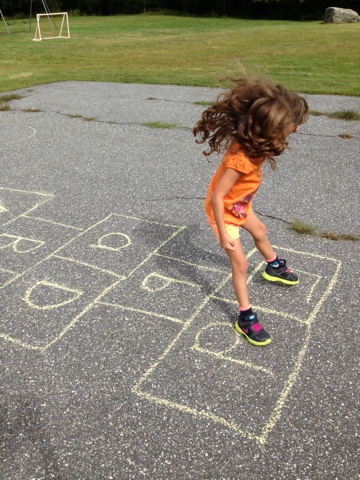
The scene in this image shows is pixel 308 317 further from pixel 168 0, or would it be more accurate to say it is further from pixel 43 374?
pixel 168 0

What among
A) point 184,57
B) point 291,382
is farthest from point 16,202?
point 184,57

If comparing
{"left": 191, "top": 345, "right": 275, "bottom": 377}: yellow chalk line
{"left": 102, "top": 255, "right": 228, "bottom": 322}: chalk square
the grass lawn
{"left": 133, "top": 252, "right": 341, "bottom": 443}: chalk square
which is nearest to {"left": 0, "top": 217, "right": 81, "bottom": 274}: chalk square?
{"left": 102, "top": 255, "right": 228, "bottom": 322}: chalk square

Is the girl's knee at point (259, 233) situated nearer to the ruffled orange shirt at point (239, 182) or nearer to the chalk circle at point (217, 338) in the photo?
the ruffled orange shirt at point (239, 182)

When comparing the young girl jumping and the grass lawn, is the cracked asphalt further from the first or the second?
the grass lawn

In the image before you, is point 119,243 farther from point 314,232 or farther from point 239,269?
point 314,232

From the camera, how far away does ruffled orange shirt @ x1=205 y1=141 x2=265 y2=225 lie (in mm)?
2424

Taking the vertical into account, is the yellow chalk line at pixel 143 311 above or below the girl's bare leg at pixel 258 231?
below

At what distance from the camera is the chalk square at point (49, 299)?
9.38 feet

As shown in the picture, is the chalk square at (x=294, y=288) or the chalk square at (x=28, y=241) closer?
the chalk square at (x=294, y=288)

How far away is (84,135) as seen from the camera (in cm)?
698

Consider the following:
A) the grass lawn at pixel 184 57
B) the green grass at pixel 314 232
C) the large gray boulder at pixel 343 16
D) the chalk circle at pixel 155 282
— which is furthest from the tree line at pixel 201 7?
the chalk circle at pixel 155 282

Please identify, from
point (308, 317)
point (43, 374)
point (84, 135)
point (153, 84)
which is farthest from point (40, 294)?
point (153, 84)

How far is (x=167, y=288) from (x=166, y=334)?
0.50 m

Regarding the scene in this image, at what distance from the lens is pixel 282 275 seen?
3225mm
